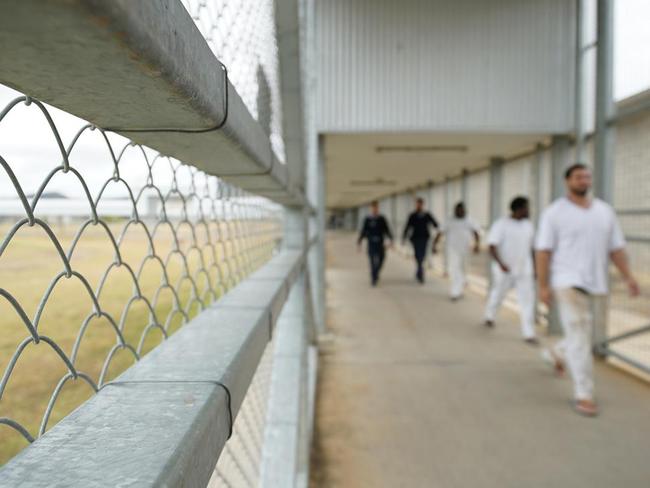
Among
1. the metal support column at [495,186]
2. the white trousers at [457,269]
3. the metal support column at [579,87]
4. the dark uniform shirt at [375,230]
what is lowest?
the white trousers at [457,269]

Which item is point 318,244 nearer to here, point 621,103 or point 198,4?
point 621,103

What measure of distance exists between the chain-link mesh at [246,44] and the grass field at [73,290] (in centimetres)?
48

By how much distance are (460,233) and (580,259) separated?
15.7ft

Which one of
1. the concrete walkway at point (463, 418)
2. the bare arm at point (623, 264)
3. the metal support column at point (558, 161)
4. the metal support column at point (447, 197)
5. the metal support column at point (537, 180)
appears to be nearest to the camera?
the concrete walkway at point (463, 418)

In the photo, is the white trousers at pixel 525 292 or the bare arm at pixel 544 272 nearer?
the bare arm at pixel 544 272

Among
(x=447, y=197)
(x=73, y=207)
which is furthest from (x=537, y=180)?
(x=73, y=207)

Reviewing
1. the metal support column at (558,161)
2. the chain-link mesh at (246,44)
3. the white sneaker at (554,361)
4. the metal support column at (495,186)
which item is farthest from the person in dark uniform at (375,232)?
the chain-link mesh at (246,44)

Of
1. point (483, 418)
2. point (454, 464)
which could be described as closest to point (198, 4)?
point (454, 464)

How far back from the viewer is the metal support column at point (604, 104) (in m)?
4.57

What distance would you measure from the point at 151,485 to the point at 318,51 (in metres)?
5.73

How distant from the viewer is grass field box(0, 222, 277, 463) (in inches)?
38.0

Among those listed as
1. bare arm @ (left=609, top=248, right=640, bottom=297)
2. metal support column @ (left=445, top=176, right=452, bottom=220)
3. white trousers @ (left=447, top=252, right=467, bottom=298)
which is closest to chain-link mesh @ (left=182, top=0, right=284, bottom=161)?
bare arm @ (left=609, top=248, right=640, bottom=297)

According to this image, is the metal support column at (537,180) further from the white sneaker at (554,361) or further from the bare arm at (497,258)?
the white sneaker at (554,361)

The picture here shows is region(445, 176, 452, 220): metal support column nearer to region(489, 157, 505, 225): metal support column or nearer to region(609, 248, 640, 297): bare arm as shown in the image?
region(489, 157, 505, 225): metal support column
